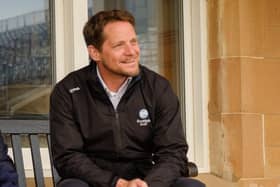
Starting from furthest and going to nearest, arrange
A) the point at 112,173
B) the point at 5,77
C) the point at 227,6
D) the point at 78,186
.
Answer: the point at 227,6
the point at 5,77
the point at 112,173
the point at 78,186

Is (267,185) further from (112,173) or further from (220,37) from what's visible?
(112,173)

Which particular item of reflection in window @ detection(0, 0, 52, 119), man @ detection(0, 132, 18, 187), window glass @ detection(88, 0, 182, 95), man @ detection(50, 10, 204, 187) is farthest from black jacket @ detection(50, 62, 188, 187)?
window glass @ detection(88, 0, 182, 95)

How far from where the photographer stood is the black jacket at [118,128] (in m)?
3.01

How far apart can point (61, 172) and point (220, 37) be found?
1.50m

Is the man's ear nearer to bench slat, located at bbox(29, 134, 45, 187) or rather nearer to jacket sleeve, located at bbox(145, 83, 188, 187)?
jacket sleeve, located at bbox(145, 83, 188, 187)

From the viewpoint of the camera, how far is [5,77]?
378cm

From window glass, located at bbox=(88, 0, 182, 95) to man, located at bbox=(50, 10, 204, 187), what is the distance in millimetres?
1048

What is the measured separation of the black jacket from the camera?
3014mm

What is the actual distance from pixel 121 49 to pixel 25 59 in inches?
37.4

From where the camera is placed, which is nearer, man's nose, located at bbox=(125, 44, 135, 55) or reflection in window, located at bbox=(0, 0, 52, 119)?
man's nose, located at bbox=(125, 44, 135, 55)

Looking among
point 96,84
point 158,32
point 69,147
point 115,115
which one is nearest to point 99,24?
point 96,84

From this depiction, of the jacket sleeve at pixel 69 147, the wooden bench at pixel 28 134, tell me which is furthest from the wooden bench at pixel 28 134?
the jacket sleeve at pixel 69 147

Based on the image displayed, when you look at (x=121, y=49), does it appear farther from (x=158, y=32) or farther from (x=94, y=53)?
(x=158, y=32)

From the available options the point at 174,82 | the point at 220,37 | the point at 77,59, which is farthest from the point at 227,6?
the point at 77,59
